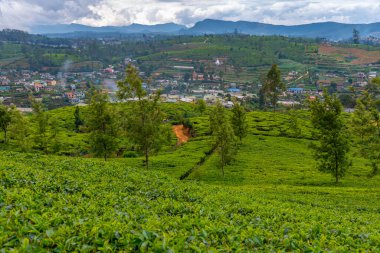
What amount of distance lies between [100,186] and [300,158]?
4101 centimetres

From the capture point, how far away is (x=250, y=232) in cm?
972

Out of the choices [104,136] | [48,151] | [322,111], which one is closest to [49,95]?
[48,151]

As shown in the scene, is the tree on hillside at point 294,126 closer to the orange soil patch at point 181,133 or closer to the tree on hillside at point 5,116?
the orange soil patch at point 181,133

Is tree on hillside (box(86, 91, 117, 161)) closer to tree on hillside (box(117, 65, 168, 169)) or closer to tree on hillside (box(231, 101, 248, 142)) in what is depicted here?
tree on hillside (box(117, 65, 168, 169))

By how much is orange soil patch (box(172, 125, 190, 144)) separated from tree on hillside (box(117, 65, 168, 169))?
2779cm

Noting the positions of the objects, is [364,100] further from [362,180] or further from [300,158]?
[300,158]

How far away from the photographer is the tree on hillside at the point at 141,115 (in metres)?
34.8

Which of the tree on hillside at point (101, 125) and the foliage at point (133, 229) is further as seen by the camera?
the tree on hillside at point (101, 125)

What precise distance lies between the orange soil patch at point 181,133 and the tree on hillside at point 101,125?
2656 cm

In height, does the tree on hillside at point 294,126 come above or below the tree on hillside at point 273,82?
below

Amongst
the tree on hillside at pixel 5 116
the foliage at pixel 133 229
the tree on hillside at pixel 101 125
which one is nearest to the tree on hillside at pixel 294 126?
the tree on hillside at pixel 101 125

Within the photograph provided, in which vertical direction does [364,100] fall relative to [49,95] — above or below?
above

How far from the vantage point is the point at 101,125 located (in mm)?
38938

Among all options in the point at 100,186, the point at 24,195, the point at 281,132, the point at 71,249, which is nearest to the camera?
the point at 71,249
